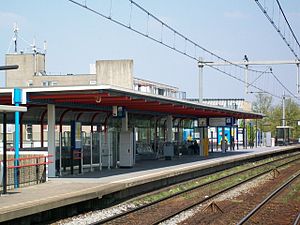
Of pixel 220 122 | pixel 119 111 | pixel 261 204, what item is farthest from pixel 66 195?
pixel 220 122

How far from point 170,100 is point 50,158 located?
6229mm

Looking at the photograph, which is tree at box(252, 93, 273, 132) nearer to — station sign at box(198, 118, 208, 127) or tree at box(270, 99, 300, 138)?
tree at box(270, 99, 300, 138)

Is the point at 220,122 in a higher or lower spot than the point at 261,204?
higher

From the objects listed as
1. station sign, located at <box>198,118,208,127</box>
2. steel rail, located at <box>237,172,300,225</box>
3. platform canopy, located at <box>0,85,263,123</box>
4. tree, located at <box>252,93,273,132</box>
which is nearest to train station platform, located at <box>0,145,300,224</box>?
platform canopy, located at <box>0,85,263,123</box>

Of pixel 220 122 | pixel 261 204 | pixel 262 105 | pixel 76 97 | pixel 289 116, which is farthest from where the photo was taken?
pixel 289 116

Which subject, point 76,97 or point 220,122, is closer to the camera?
point 76,97

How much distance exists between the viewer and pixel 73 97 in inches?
774

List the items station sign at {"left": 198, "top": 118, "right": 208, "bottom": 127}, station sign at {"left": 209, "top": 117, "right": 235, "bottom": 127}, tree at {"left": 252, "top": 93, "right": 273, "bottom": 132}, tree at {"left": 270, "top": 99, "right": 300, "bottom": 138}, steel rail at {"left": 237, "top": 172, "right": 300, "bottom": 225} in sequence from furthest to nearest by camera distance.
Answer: tree at {"left": 270, "top": 99, "right": 300, "bottom": 138} → tree at {"left": 252, "top": 93, "right": 273, "bottom": 132} → station sign at {"left": 209, "top": 117, "right": 235, "bottom": 127} → station sign at {"left": 198, "top": 118, "right": 208, "bottom": 127} → steel rail at {"left": 237, "top": 172, "right": 300, "bottom": 225}

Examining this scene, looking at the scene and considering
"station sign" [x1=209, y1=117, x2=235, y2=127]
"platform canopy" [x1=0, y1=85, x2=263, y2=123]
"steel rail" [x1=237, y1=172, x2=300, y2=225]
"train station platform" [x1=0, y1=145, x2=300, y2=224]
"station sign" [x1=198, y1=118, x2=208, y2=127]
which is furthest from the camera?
"station sign" [x1=209, y1=117, x2=235, y2=127]

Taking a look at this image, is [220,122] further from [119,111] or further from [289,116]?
[289,116]

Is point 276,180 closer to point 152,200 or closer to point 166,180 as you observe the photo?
point 166,180

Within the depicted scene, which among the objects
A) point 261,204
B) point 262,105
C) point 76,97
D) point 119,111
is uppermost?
point 262,105

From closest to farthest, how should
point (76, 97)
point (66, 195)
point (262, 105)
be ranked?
point (66, 195), point (76, 97), point (262, 105)

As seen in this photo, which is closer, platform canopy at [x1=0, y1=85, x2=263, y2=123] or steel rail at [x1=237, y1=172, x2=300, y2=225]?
steel rail at [x1=237, y1=172, x2=300, y2=225]
